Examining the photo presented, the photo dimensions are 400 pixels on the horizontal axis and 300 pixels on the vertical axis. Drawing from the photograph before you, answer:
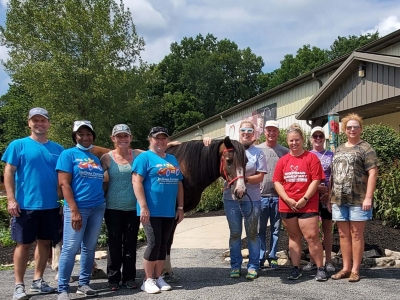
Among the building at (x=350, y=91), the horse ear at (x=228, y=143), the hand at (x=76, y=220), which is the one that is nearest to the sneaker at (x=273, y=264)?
the horse ear at (x=228, y=143)

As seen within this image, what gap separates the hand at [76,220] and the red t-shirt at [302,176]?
2.29 meters

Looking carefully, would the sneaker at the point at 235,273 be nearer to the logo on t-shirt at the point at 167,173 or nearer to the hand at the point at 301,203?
the hand at the point at 301,203

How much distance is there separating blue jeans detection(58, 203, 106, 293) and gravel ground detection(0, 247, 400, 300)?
0.29m

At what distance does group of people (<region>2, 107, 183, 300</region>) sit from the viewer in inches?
165

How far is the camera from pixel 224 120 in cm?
2561

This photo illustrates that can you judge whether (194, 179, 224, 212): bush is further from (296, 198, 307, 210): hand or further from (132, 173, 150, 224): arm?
(132, 173, 150, 224): arm

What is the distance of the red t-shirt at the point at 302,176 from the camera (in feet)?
15.9

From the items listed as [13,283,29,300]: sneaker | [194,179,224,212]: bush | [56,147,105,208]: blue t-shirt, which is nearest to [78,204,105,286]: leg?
[56,147,105,208]: blue t-shirt

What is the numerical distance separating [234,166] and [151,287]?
1.56 meters

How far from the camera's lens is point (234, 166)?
4.75 meters

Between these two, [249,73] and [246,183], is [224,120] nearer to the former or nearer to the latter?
[246,183]

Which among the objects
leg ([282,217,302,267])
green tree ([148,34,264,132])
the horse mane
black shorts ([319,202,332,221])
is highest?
green tree ([148,34,264,132])

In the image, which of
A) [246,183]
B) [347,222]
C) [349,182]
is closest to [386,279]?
[347,222]

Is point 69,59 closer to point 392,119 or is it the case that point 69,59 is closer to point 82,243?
point 392,119
